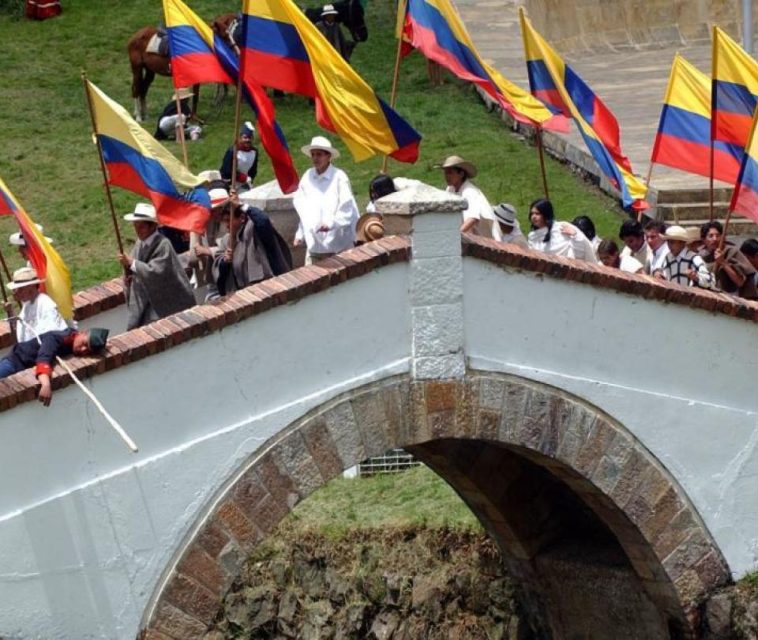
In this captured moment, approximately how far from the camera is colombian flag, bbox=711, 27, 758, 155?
18656 millimetres

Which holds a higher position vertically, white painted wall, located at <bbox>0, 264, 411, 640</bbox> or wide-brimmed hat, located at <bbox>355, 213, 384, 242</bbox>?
wide-brimmed hat, located at <bbox>355, 213, 384, 242</bbox>

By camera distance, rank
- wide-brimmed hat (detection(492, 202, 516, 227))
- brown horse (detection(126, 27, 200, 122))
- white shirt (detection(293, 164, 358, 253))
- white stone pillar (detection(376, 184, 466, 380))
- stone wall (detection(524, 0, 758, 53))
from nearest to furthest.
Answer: white stone pillar (detection(376, 184, 466, 380)) → white shirt (detection(293, 164, 358, 253)) → wide-brimmed hat (detection(492, 202, 516, 227)) → brown horse (detection(126, 27, 200, 122)) → stone wall (detection(524, 0, 758, 53))

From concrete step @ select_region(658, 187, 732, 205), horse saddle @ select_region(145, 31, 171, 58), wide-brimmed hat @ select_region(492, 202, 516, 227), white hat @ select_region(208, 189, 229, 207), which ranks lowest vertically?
concrete step @ select_region(658, 187, 732, 205)

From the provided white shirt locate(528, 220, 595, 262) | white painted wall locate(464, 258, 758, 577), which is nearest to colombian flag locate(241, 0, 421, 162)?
white painted wall locate(464, 258, 758, 577)

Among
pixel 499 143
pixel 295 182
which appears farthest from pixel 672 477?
pixel 499 143

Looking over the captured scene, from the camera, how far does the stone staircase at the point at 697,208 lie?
24844mm

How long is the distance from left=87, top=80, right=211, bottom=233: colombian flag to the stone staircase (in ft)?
29.7

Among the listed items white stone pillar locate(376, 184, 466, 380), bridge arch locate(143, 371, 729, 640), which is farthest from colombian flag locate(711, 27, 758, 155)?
white stone pillar locate(376, 184, 466, 380)

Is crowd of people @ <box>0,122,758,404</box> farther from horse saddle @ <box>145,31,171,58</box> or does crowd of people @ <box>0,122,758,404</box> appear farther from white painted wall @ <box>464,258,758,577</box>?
horse saddle @ <box>145,31,171,58</box>

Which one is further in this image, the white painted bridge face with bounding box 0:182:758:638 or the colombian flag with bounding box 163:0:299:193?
the colombian flag with bounding box 163:0:299:193

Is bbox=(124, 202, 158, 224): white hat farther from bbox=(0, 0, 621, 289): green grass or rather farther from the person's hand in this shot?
bbox=(0, 0, 621, 289): green grass

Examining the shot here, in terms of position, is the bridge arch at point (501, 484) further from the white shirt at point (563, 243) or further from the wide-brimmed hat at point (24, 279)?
the wide-brimmed hat at point (24, 279)

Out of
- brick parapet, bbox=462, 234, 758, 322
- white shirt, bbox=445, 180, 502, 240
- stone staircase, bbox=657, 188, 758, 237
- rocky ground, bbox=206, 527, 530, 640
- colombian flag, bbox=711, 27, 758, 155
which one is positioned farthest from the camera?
stone staircase, bbox=657, 188, 758, 237

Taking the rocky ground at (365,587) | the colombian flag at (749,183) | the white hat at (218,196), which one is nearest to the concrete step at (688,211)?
the rocky ground at (365,587)
